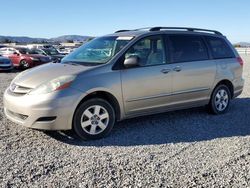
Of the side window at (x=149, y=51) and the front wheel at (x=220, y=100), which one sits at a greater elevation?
the side window at (x=149, y=51)

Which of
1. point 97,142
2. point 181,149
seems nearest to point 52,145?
point 97,142

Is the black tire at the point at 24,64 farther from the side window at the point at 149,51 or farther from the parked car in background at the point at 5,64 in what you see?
the side window at the point at 149,51

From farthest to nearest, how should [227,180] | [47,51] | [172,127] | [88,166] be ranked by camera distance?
→ [47,51] → [172,127] → [88,166] → [227,180]

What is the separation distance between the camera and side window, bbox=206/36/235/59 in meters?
7.48

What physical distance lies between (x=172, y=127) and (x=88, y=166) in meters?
2.45

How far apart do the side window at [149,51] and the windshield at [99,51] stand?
0.21 m

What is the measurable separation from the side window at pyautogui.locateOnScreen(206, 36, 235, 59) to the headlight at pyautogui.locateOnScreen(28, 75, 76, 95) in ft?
11.3

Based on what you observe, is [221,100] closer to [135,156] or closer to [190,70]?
[190,70]

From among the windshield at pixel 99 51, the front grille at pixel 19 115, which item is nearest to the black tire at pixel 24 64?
the windshield at pixel 99 51

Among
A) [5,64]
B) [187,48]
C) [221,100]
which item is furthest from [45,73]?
[5,64]

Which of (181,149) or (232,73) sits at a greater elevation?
(232,73)

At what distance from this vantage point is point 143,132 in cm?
606

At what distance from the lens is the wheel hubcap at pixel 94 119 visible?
18.2 ft

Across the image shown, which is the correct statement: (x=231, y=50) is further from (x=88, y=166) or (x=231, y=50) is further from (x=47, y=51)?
(x=47, y=51)
